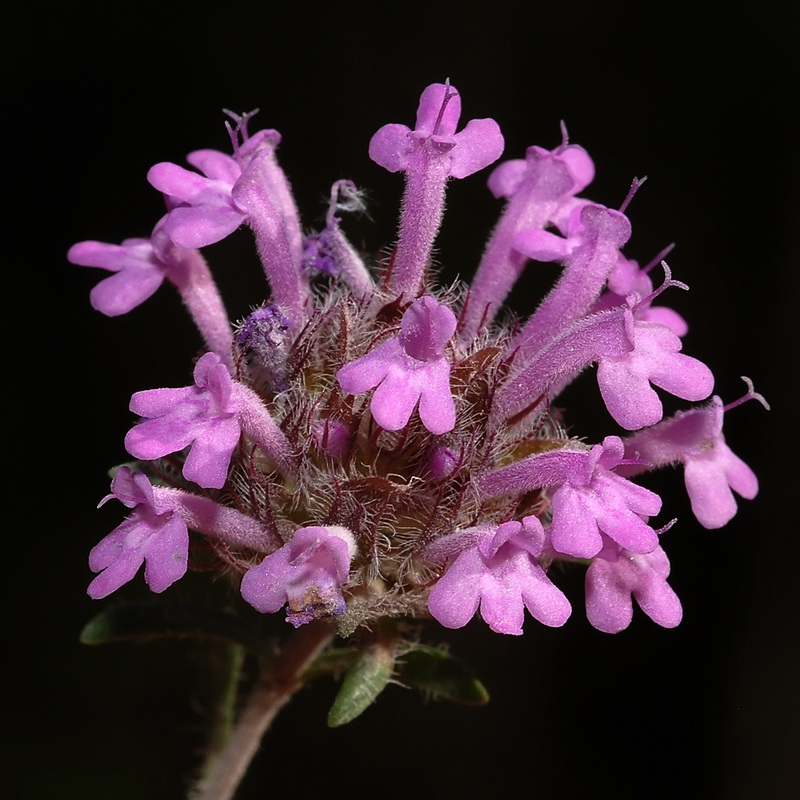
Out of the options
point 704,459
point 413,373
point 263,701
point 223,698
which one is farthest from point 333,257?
point 223,698

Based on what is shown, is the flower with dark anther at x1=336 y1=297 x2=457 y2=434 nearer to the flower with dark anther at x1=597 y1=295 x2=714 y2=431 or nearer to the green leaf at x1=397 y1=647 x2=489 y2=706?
the flower with dark anther at x1=597 y1=295 x2=714 y2=431

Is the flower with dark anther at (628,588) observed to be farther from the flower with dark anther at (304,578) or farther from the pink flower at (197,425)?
the pink flower at (197,425)

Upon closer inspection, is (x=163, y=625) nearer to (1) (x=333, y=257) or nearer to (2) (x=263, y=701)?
(2) (x=263, y=701)

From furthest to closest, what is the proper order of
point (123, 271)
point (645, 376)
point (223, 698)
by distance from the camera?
point (223, 698) < point (123, 271) < point (645, 376)

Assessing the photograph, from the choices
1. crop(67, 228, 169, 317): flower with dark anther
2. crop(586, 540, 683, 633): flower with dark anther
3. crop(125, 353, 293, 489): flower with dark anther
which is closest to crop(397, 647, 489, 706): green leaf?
crop(586, 540, 683, 633): flower with dark anther

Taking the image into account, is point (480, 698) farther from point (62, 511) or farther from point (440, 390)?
point (62, 511)

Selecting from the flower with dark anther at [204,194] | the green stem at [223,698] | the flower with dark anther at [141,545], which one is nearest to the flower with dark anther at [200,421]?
the flower with dark anther at [141,545]
